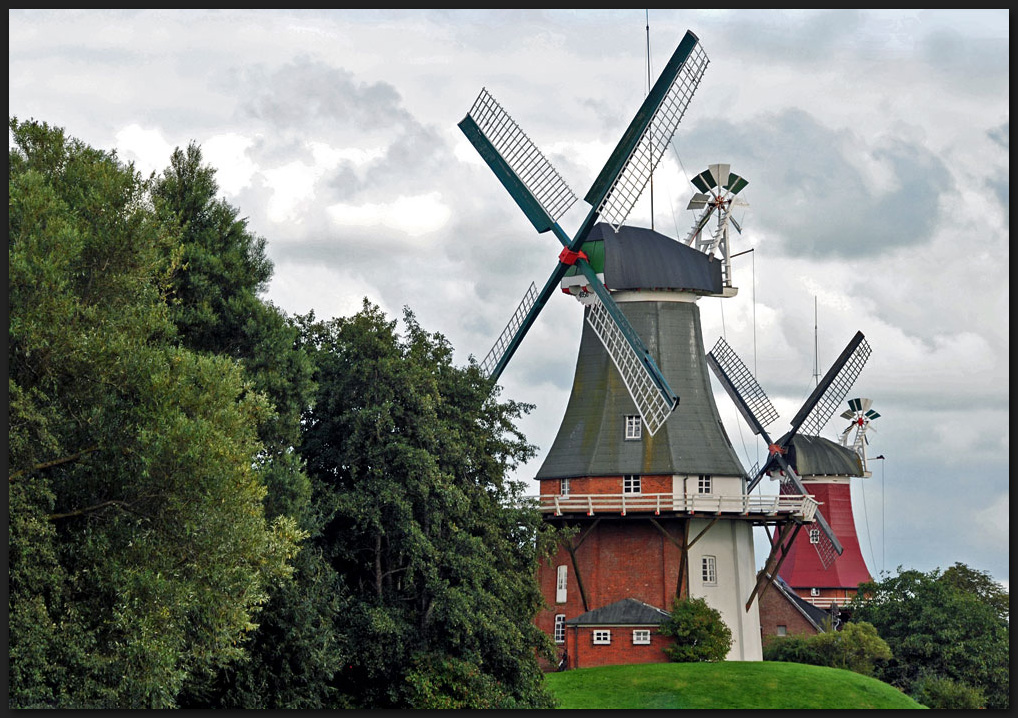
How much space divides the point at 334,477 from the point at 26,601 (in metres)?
13.4

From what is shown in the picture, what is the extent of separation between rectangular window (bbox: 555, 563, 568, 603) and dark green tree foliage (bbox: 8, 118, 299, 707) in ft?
77.0

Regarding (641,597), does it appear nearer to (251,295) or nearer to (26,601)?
(251,295)

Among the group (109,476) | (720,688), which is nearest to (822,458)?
(720,688)

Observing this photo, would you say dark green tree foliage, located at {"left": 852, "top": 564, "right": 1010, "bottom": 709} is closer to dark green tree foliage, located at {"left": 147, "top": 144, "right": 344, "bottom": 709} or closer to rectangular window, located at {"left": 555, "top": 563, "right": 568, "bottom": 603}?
rectangular window, located at {"left": 555, "top": 563, "right": 568, "bottom": 603}

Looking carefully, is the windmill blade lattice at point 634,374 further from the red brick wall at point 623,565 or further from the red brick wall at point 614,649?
the red brick wall at point 614,649

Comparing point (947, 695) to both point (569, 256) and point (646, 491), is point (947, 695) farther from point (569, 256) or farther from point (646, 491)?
point (569, 256)

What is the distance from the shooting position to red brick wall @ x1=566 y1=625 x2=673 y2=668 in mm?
50000

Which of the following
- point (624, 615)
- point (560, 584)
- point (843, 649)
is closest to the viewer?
point (624, 615)

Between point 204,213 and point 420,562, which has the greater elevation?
point 204,213

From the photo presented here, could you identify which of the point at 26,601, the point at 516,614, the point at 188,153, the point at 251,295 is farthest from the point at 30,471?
the point at 516,614

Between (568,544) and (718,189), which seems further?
(718,189)

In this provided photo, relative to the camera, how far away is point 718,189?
180 feet

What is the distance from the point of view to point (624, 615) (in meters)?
50.5

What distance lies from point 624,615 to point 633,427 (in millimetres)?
6340
